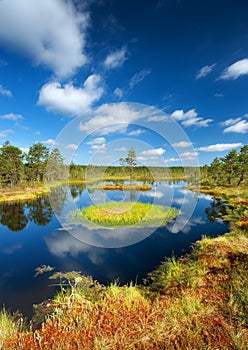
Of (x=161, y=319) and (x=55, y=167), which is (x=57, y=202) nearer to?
(x=161, y=319)

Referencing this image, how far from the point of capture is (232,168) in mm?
35562

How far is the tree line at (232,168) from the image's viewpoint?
33.3 meters

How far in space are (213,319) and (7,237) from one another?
12.9 meters

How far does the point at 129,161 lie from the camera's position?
3225cm

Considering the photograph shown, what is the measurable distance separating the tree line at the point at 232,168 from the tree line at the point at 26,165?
3632 cm

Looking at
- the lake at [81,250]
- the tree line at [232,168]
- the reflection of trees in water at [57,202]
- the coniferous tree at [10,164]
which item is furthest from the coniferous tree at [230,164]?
the coniferous tree at [10,164]

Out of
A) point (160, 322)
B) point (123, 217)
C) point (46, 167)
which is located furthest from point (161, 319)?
point (46, 167)

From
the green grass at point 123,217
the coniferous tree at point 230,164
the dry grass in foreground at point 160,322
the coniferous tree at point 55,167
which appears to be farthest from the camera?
the coniferous tree at point 55,167

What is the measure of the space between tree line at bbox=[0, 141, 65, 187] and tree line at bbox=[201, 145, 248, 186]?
119 feet

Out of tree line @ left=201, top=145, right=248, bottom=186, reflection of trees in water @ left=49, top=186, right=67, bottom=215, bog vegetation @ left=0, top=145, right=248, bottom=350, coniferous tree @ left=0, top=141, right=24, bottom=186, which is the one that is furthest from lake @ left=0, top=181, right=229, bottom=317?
tree line @ left=201, top=145, right=248, bottom=186

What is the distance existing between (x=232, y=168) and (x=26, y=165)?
151ft

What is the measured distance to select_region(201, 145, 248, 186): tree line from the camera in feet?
109

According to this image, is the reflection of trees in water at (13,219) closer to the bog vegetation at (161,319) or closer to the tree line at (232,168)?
the bog vegetation at (161,319)

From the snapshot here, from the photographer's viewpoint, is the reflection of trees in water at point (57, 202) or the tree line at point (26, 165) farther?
the tree line at point (26, 165)
